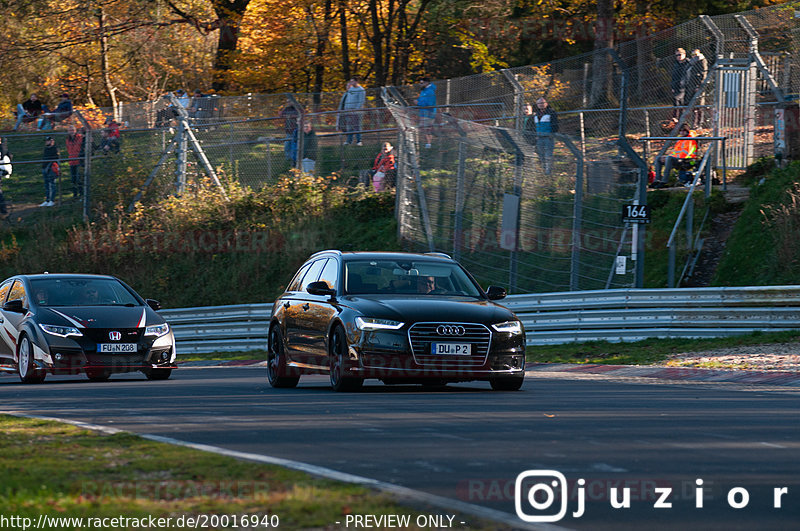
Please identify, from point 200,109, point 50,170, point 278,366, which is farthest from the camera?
point 50,170

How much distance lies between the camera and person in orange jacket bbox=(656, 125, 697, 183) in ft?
84.1

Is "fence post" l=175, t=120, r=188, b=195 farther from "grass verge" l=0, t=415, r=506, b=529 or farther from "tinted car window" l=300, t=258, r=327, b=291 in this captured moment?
"grass verge" l=0, t=415, r=506, b=529

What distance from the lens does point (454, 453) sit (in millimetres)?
8414

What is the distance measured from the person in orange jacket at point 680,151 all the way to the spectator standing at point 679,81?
0.40 meters

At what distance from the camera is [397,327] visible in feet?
43.0

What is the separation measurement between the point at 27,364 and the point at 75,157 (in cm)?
1798

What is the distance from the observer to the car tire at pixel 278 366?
1533cm

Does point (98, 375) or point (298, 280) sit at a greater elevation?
point (298, 280)

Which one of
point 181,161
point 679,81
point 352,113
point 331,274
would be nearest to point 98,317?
point 331,274

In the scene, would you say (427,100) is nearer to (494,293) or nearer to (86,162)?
(86,162)

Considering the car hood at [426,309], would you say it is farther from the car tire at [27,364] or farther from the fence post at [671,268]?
the fence post at [671,268]

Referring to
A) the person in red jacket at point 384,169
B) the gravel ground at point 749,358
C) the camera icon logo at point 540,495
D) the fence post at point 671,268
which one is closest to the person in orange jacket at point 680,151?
the fence post at point 671,268

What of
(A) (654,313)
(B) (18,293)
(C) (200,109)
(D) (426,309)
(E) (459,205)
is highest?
(C) (200,109)

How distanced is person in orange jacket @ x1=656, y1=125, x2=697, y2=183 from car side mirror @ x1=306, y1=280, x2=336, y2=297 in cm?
1318
